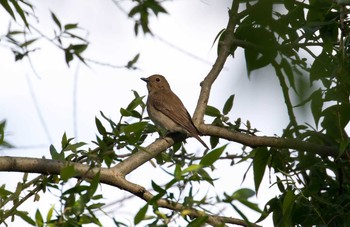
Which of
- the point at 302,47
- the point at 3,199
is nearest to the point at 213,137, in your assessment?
the point at 3,199

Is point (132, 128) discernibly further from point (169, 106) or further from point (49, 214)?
point (169, 106)

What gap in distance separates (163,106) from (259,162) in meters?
3.88

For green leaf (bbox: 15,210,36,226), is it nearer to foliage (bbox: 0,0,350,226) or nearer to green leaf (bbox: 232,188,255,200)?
foliage (bbox: 0,0,350,226)

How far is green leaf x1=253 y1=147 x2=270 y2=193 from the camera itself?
333 centimetres

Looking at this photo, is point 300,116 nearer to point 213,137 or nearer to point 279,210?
point 279,210

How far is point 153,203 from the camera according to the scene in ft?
7.95

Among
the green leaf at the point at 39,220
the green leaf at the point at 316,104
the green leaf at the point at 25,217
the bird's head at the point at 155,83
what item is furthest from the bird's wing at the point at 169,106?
the green leaf at the point at 316,104

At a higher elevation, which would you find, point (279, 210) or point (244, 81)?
point (279, 210)

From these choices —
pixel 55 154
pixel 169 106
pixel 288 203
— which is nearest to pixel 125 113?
pixel 55 154

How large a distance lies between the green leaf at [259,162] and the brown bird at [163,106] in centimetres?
225

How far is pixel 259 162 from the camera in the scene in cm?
364

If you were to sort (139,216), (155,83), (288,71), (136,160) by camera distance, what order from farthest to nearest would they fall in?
(155,83) → (136,160) → (139,216) → (288,71)

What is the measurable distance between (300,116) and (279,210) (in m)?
2.85

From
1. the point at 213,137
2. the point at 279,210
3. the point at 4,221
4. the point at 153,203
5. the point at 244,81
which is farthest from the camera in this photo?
the point at 213,137
